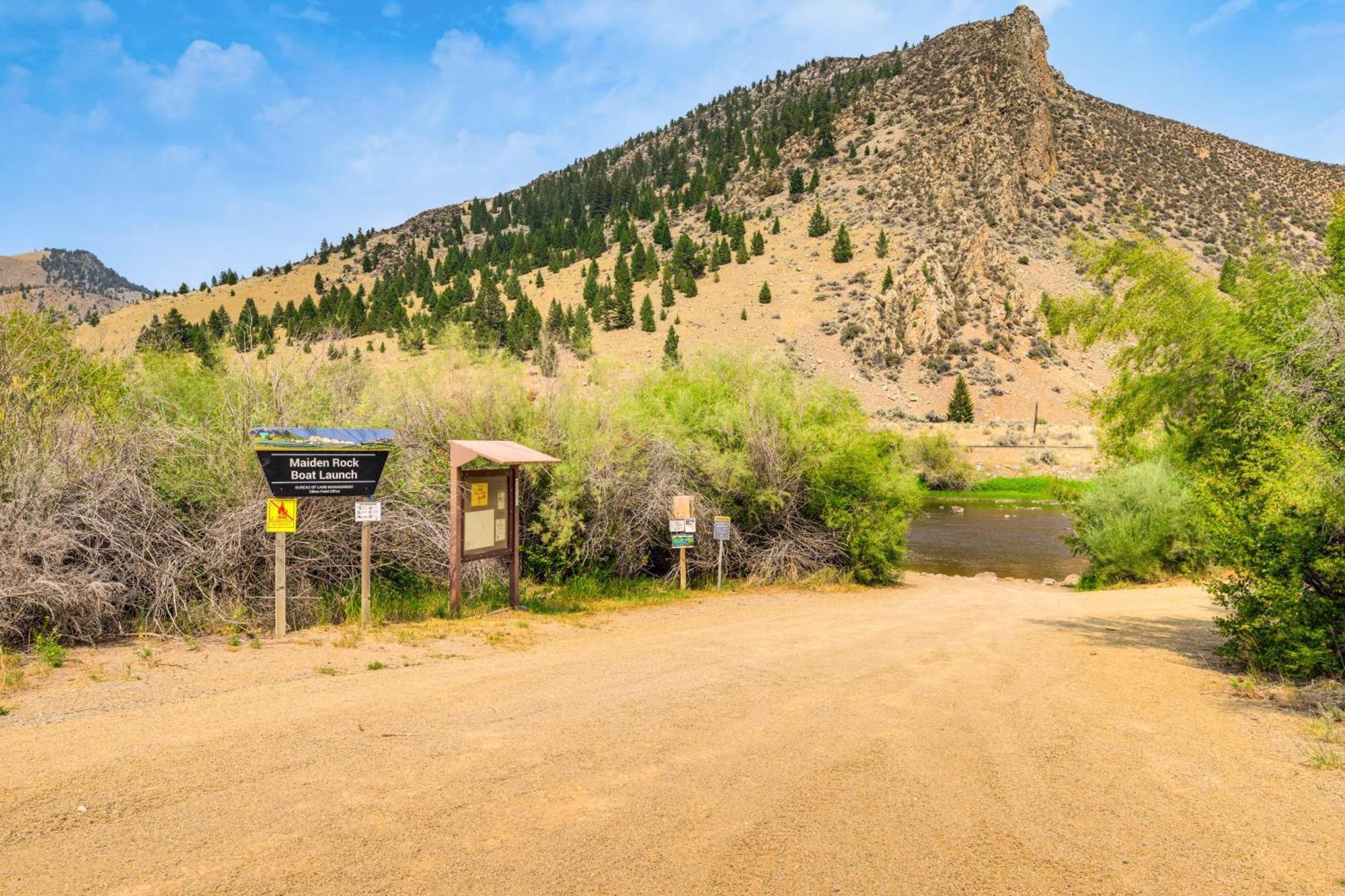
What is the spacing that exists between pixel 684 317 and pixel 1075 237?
2465 inches

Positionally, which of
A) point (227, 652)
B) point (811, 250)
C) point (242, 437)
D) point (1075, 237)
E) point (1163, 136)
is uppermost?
point (1163, 136)

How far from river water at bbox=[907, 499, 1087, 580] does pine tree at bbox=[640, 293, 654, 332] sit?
34174 millimetres

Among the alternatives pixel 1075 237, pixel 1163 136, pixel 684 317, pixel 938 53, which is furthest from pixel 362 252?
pixel 1075 237

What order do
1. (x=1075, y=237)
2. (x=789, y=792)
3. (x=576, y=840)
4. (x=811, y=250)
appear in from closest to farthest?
(x=576, y=840), (x=789, y=792), (x=1075, y=237), (x=811, y=250)

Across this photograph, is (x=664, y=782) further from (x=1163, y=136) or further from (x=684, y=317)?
(x=1163, y=136)

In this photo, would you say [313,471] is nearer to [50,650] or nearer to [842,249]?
[50,650]

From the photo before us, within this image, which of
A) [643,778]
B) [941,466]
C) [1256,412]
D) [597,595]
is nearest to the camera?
[643,778]

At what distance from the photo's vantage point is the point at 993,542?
105 feet

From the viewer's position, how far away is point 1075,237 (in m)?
11.8

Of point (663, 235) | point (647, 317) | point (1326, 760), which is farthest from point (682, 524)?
point (663, 235)

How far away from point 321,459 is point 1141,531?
20.7 meters

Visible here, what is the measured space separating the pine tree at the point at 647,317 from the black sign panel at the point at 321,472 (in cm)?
6223

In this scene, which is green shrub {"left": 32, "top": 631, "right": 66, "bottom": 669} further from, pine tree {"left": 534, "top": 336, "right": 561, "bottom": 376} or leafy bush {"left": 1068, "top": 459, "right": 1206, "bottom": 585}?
leafy bush {"left": 1068, "top": 459, "right": 1206, "bottom": 585}

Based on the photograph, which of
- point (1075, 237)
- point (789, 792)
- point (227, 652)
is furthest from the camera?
point (1075, 237)
